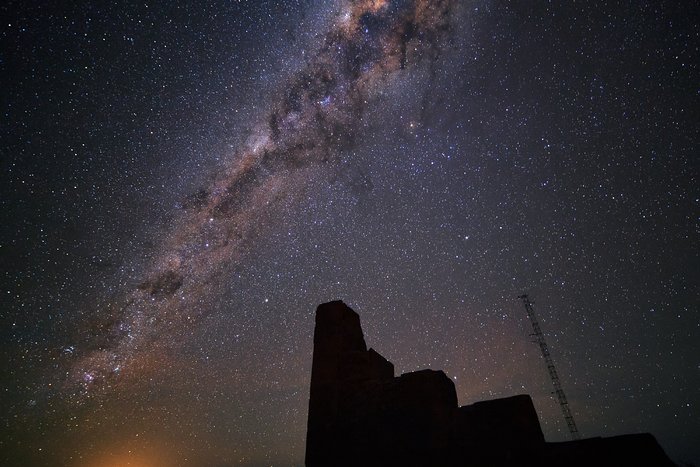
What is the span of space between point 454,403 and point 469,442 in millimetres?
707

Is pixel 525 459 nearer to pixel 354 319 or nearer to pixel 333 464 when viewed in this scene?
pixel 333 464

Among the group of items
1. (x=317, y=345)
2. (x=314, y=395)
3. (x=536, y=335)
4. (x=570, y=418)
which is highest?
(x=536, y=335)

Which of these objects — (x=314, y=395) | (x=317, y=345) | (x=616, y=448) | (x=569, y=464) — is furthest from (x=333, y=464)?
(x=616, y=448)

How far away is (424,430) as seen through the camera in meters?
6.02

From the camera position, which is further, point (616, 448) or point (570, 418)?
point (570, 418)

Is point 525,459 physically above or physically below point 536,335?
below

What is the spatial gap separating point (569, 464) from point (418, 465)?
2.14m

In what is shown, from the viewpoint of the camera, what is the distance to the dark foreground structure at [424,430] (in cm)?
528

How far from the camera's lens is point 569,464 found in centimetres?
530

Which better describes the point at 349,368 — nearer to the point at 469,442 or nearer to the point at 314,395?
the point at 314,395

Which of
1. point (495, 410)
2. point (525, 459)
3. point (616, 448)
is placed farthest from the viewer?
point (495, 410)

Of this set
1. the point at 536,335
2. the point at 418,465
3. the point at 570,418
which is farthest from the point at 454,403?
the point at 570,418

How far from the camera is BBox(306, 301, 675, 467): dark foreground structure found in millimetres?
5281

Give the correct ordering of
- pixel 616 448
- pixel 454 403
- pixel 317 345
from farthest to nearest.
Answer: pixel 317 345, pixel 454 403, pixel 616 448
